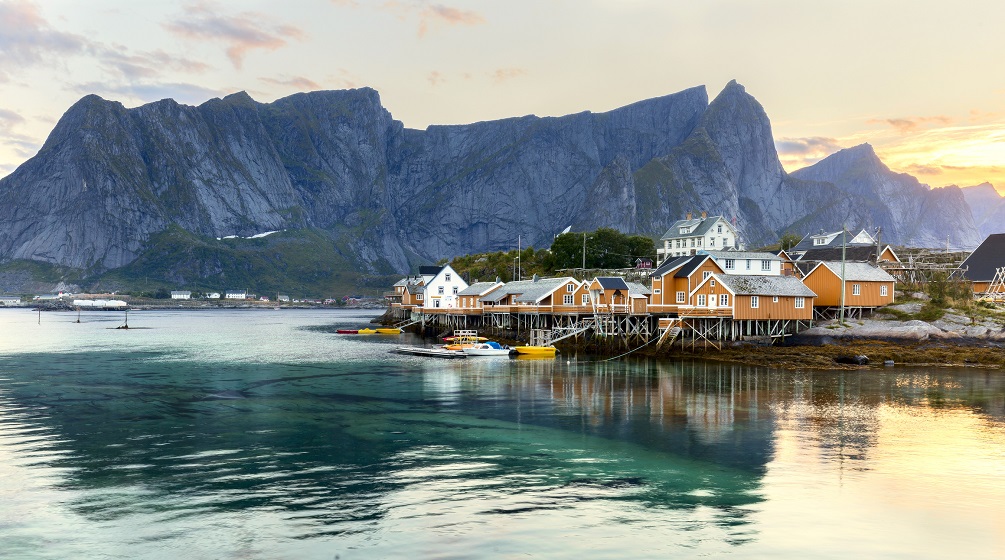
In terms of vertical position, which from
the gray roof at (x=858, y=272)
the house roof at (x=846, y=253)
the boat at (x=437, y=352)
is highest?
the house roof at (x=846, y=253)

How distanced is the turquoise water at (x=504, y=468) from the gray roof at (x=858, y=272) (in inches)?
913

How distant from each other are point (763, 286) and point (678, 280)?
9.24 meters

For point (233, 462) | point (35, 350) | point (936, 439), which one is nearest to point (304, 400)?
point (233, 462)

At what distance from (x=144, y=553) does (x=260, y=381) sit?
38244 millimetres

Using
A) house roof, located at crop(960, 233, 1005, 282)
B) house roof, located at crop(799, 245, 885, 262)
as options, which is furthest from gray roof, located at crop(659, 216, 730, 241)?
house roof, located at crop(960, 233, 1005, 282)

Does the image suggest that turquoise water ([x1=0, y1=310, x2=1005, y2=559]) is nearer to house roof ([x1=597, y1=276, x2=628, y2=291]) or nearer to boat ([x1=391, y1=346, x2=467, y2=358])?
boat ([x1=391, y1=346, x2=467, y2=358])

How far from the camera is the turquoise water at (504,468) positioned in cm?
1978

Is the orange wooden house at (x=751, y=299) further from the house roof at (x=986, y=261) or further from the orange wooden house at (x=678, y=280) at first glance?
the house roof at (x=986, y=261)

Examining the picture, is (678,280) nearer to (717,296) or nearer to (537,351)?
(717,296)

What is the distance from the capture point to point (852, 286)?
7638 centimetres

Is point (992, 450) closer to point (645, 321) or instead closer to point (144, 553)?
point (144, 553)

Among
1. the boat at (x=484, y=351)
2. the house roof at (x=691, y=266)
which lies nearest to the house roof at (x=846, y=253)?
the house roof at (x=691, y=266)

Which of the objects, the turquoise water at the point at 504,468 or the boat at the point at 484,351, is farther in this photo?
the boat at the point at 484,351

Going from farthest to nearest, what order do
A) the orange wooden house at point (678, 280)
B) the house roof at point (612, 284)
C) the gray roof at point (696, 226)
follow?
1. the gray roof at point (696, 226)
2. the house roof at point (612, 284)
3. the orange wooden house at point (678, 280)
